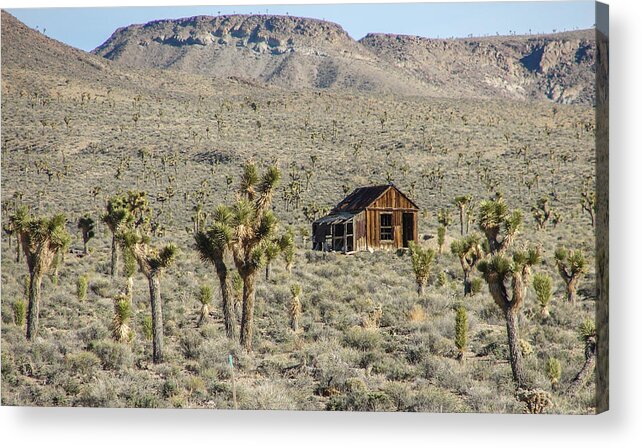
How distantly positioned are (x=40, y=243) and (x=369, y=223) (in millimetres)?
7651

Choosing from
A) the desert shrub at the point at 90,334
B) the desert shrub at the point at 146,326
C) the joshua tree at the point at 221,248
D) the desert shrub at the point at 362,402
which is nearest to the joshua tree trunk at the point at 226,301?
the joshua tree at the point at 221,248

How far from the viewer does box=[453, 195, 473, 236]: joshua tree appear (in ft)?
58.2

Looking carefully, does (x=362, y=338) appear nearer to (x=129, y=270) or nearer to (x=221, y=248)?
(x=221, y=248)

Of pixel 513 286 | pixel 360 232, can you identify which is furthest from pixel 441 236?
pixel 513 286

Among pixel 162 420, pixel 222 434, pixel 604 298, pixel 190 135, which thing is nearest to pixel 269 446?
pixel 222 434

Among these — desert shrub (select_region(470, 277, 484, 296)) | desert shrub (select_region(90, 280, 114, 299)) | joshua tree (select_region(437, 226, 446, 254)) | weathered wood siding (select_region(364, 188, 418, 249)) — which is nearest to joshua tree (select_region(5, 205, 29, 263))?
desert shrub (select_region(90, 280, 114, 299))

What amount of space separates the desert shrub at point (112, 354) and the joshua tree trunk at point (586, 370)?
719 centimetres

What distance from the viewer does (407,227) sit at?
21359 mm

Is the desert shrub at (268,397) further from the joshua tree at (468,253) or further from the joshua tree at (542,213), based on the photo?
the joshua tree at (542,213)

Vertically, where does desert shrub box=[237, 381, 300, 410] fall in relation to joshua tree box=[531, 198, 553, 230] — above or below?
below

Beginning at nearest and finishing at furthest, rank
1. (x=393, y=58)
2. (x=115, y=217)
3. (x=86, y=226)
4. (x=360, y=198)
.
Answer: (x=86, y=226) → (x=115, y=217) → (x=360, y=198) → (x=393, y=58)

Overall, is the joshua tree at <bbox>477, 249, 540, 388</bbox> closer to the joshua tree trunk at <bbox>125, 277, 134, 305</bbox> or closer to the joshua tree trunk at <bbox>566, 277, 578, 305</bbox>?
the joshua tree trunk at <bbox>566, 277, 578, 305</bbox>

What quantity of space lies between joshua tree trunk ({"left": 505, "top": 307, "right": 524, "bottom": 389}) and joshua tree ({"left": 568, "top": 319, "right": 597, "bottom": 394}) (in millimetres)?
969

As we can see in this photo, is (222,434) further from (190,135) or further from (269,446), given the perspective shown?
(190,135)
